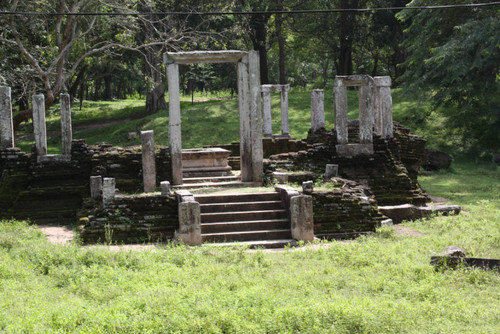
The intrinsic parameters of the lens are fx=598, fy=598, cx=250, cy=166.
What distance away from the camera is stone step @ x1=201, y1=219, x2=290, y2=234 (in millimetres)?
11469

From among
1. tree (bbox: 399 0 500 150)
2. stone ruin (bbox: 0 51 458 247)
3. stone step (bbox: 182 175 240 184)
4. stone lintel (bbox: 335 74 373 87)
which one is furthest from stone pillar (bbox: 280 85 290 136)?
stone step (bbox: 182 175 240 184)

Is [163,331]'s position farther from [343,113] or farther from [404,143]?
[404,143]

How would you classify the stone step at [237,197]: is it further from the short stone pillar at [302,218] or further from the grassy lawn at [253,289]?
the grassy lawn at [253,289]

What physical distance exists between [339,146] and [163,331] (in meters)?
10.1

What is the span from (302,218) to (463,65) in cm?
1306

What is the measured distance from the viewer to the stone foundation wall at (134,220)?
11531 millimetres

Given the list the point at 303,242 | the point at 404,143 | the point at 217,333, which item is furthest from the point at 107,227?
the point at 404,143

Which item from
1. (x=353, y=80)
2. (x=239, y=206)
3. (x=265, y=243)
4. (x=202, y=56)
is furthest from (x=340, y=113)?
(x=265, y=243)

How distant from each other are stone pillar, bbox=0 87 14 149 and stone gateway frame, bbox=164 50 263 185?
13.9ft

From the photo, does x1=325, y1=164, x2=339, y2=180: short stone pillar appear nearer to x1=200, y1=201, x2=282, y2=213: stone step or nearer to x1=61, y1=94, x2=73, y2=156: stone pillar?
x1=200, y1=201, x2=282, y2=213: stone step

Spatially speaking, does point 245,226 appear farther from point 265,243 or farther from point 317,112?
point 317,112

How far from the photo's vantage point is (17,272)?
28.4 feet

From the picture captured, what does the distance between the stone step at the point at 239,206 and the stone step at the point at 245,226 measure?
51 cm

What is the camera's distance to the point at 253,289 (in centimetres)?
751
